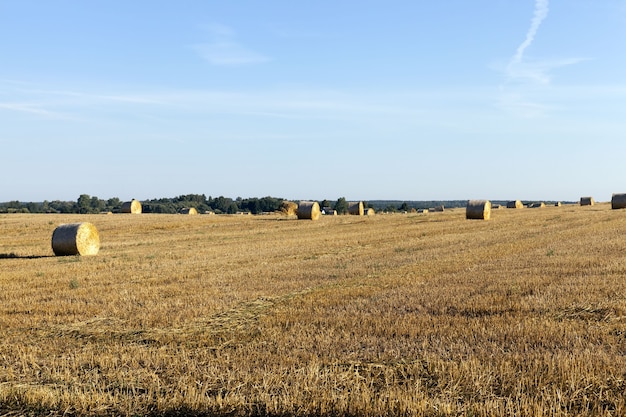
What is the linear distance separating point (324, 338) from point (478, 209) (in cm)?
3298

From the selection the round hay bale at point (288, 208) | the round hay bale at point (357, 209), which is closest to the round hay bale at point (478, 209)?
the round hay bale at point (357, 209)

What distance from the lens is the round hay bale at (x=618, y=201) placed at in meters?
45.3

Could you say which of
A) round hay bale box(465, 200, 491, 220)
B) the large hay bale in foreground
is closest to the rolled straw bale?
the large hay bale in foreground

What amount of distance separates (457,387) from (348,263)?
36.4 ft

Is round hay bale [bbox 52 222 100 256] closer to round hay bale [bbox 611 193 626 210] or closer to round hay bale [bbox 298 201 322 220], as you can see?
round hay bale [bbox 298 201 322 220]

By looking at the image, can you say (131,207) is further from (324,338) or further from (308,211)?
(324,338)

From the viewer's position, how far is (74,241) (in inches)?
875

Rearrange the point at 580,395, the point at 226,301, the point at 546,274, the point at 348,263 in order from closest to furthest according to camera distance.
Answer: the point at 580,395 < the point at 226,301 < the point at 546,274 < the point at 348,263

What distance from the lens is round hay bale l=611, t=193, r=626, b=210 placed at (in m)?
45.3

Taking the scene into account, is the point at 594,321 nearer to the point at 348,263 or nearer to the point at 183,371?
the point at 183,371

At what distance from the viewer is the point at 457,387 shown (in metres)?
5.61

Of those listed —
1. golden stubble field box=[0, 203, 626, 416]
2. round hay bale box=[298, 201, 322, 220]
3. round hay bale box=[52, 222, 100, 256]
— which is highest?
round hay bale box=[298, 201, 322, 220]

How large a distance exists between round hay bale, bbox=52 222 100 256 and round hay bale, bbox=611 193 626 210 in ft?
135

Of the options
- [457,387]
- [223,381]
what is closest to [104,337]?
[223,381]
